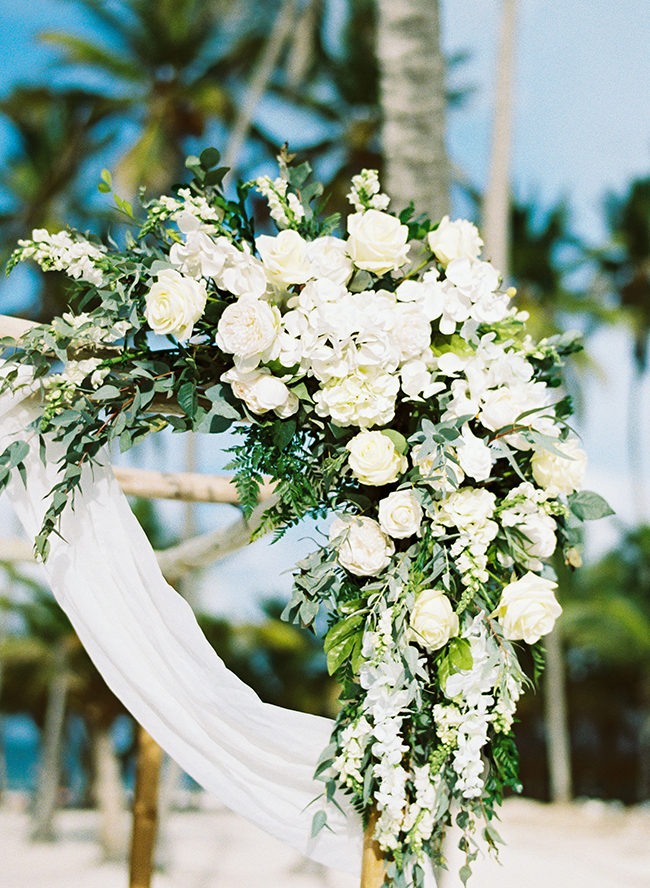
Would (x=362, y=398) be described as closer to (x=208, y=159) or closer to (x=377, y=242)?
(x=377, y=242)

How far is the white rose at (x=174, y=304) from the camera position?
5.29ft

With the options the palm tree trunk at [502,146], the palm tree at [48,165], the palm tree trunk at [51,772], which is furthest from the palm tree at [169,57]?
the palm tree trunk at [51,772]

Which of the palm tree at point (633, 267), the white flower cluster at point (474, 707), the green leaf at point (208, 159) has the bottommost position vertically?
the white flower cluster at point (474, 707)

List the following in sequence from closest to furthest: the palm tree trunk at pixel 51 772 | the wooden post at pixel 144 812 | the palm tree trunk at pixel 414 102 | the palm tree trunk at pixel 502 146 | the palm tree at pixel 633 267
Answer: the wooden post at pixel 144 812, the palm tree trunk at pixel 414 102, the palm tree trunk at pixel 502 146, the palm tree trunk at pixel 51 772, the palm tree at pixel 633 267

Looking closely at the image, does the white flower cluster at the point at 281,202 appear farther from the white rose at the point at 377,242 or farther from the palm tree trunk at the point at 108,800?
the palm tree trunk at the point at 108,800

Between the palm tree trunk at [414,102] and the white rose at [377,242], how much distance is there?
2.11 metres

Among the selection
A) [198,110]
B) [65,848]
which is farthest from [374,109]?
[65,848]

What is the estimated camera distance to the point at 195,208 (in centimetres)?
171

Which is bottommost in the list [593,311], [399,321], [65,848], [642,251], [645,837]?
[65,848]

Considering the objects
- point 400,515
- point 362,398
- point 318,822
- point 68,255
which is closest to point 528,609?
point 400,515

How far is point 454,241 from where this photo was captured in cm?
183

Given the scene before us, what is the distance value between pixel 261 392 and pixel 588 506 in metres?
0.80

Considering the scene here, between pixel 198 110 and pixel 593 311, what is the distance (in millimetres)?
9042

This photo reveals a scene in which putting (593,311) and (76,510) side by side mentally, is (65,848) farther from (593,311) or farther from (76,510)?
(593,311)
